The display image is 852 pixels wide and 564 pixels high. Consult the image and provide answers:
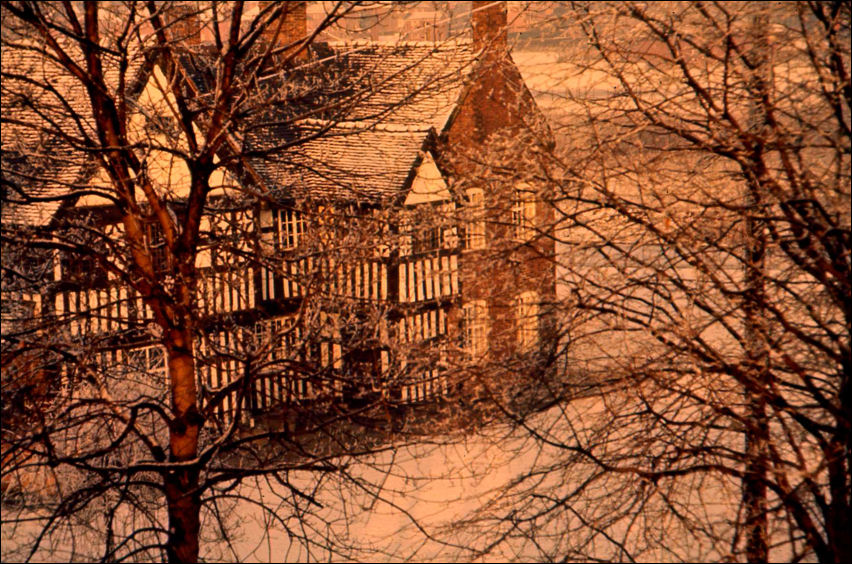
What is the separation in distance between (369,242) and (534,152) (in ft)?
5.66

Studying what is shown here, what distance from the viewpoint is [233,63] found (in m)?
7.61

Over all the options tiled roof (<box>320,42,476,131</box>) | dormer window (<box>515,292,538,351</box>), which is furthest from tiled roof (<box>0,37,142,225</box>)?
dormer window (<box>515,292,538,351</box>)

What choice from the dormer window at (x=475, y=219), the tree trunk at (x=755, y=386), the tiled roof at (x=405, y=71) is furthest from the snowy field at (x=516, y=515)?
the tiled roof at (x=405, y=71)

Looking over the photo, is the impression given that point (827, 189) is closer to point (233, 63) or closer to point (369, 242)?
point (369, 242)

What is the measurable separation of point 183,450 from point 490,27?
16.4 feet

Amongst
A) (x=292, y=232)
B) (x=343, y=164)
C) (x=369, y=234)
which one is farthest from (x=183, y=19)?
(x=292, y=232)

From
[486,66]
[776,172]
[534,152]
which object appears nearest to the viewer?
[776,172]

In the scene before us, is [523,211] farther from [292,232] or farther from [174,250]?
[292,232]

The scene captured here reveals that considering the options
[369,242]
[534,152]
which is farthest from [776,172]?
[369,242]

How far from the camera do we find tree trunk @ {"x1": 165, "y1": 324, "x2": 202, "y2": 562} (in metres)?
7.43

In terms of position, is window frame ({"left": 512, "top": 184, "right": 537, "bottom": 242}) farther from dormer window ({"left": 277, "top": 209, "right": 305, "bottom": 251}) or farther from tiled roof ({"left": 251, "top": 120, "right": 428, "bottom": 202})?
dormer window ({"left": 277, "top": 209, "right": 305, "bottom": 251})

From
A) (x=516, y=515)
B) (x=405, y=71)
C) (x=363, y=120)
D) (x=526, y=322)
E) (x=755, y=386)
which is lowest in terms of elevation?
(x=516, y=515)

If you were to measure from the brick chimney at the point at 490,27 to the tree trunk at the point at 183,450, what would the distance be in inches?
135

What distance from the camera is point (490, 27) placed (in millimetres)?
9516
